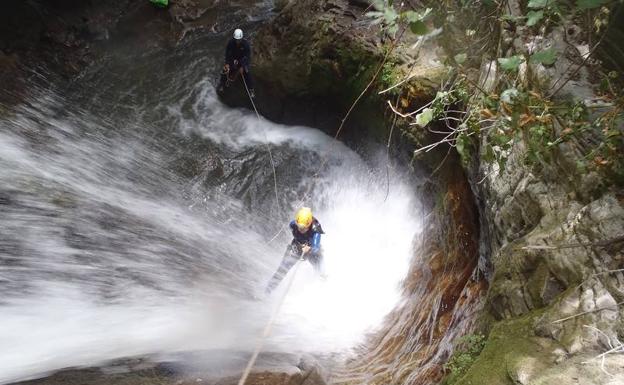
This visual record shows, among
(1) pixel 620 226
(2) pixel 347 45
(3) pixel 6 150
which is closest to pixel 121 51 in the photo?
(3) pixel 6 150

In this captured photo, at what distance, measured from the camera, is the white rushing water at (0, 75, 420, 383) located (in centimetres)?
478

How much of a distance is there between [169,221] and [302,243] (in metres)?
2.07

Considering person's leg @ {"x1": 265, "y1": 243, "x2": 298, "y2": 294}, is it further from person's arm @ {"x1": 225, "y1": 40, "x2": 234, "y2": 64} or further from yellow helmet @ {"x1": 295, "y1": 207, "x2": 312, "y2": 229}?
person's arm @ {"x1": 225, "y1": 40, "x2": 234, "y2": 64}

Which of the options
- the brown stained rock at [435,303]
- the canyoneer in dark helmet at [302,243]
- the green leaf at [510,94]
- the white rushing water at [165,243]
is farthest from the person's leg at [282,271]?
the green leaf at [510,94]

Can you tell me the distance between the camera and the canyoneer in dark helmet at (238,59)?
8820mm

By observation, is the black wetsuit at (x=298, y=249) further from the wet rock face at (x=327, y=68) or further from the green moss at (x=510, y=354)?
the green moss at (x=510, y=354)

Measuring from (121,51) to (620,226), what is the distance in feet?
34.0

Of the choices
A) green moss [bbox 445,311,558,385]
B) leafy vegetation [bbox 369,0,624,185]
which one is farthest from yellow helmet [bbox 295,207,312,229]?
green moss [bbox 445,311,558,385]

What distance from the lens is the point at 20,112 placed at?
8.20 metres

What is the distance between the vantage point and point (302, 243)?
6.49 meters

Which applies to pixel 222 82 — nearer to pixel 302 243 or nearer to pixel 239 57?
pixel 239 57

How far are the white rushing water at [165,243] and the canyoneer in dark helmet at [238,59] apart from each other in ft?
2.35

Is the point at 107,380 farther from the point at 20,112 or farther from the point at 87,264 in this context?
the point at 20,112

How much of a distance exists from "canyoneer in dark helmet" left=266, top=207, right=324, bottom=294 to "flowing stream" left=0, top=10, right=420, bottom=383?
383mm
